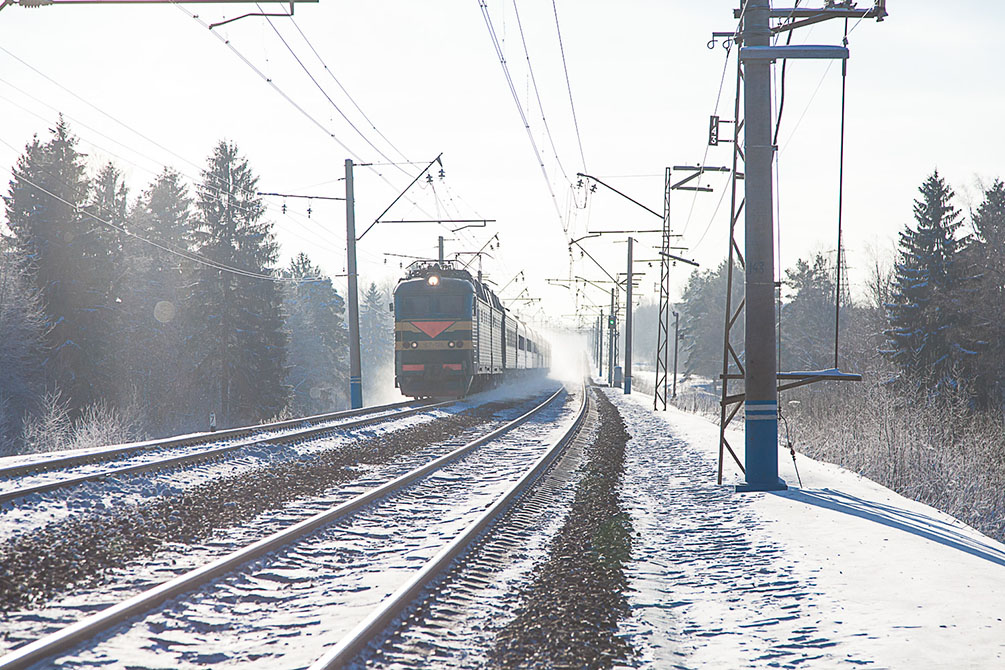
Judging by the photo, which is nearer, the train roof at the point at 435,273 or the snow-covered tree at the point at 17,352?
the train roof at the point at 435,273

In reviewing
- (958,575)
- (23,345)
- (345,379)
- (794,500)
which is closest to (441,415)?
(794,500)

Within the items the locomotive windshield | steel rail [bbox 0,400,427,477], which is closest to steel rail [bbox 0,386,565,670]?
steel rail [bbox 0,400,427,477]

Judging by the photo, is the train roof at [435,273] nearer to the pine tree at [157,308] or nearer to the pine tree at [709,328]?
the pine tree at [157,308]

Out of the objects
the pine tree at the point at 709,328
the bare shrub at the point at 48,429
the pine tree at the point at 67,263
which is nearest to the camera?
the bare shrub at the point at 48,429

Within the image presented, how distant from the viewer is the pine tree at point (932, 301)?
1275 inches

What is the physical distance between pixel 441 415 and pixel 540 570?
14.1m

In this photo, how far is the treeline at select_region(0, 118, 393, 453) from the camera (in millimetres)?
31969

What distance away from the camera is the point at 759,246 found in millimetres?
9164

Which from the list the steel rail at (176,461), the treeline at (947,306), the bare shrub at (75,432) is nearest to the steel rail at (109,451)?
the steel rail at (176,461)

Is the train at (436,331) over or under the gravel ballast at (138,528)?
over

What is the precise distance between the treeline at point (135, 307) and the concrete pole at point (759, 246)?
19921 millimetres

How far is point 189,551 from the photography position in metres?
6.43

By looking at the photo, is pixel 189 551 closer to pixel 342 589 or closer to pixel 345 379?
pixel 342 589

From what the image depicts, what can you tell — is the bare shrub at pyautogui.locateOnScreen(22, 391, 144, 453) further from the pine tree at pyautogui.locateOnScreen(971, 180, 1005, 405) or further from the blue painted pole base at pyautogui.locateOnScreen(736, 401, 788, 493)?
the pine tree at pyautogui.locateOnScreen(971, 180, 1005, 405)
